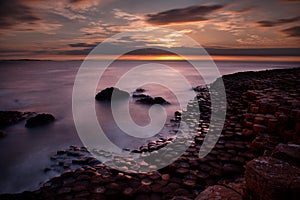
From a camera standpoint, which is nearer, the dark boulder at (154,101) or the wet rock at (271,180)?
the wet rock at (271,180)

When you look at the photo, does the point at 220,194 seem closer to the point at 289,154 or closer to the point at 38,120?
the point at 289,154

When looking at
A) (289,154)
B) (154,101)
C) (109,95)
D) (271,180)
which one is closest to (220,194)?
(271,180)

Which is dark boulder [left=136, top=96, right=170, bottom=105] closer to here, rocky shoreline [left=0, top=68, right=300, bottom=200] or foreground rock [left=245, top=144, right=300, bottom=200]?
rocky shoreline [left=0, top=68, right=300, bottom=200]

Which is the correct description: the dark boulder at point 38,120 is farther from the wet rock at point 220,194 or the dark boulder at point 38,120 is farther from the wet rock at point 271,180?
the wet rock at point 271,180

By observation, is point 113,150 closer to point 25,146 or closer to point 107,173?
point 107,173

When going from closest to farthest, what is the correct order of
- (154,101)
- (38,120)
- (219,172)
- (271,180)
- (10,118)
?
(271,180) → (219,172) → (38,120) → (10,118) → (154,101)

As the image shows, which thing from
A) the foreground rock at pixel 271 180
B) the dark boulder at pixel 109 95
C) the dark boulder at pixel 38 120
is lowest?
the dark boulder at pixel 38 120

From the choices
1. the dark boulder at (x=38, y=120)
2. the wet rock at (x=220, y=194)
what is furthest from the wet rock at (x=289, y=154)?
the dark boulder at (x=38, y=120)

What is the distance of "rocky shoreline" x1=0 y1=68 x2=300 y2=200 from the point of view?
1.81 meters

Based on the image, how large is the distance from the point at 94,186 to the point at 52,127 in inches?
192

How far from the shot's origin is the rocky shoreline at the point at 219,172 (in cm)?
181

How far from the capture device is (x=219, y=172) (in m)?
3.21

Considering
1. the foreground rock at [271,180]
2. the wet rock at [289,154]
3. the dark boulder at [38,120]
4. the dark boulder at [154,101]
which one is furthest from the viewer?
the dark boulder at [154,101]

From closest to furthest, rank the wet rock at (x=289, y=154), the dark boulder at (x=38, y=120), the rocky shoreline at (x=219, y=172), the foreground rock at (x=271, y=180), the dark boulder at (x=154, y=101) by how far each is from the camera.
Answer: the foreground rock at (x=271, y=180) < the rocky shoreline at (x=219, y=172) < the wet rock at (x=289, y=154) < the dark boulder at (x=38, y=120) < the dark boulder at (x=154, y=101)
